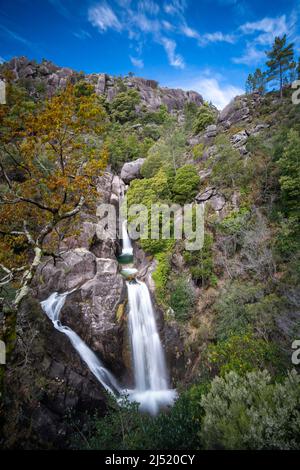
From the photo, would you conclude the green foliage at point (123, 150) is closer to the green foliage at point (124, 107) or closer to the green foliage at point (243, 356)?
the green foliage at point (124, 107)

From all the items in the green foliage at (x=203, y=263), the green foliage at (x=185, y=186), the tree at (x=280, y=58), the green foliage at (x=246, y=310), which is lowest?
the green foliage at (x=246, y=310)

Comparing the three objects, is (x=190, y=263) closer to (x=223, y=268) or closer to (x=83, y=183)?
(x=223, y=268)

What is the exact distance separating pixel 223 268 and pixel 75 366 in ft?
39.4

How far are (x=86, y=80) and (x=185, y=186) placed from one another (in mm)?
62167

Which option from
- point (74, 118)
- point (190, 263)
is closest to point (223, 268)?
point (190, 263)

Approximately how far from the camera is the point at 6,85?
6.20 meters

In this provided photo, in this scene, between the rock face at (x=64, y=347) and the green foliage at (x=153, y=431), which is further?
the rock face at (x=64, y=347)

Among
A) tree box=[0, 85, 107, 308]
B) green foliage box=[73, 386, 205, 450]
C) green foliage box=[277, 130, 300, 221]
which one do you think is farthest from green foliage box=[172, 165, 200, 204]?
green foliage box=[73, 386, 205, 450]

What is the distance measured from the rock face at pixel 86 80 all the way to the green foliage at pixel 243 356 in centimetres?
6338

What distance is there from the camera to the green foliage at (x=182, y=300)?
1652 cm

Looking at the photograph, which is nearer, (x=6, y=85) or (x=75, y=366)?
(x=6, y=85)

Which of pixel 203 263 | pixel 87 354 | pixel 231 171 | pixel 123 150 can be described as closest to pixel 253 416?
pixel 87 354

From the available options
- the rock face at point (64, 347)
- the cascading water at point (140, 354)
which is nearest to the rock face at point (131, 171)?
the rock face at point (64, 347)

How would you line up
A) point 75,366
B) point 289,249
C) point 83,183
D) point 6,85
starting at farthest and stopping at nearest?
point 289,249 < point 75,366 < point 83,183 < point 6,85
